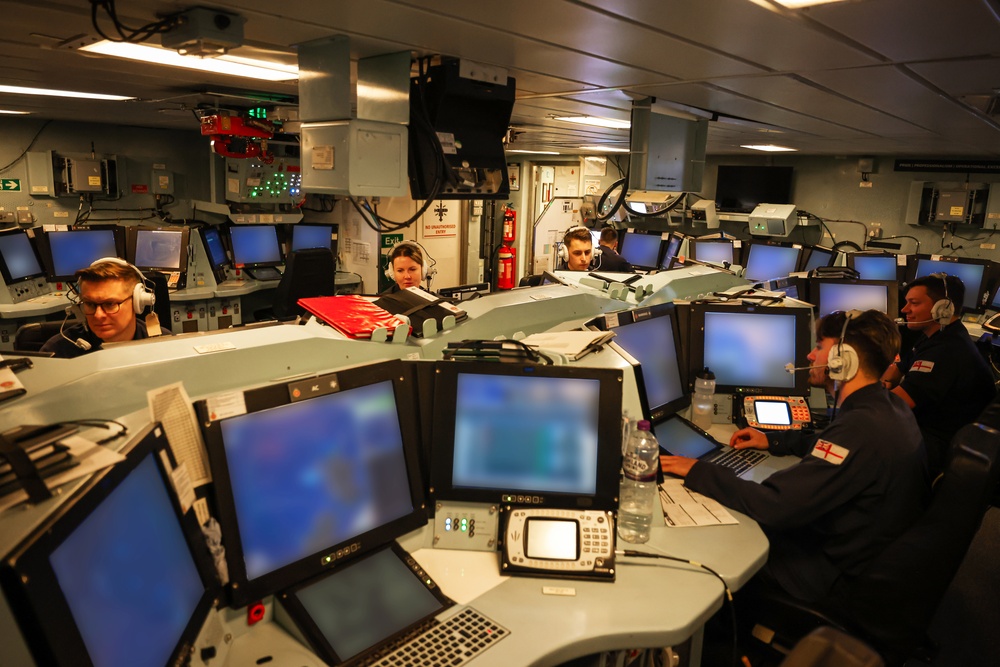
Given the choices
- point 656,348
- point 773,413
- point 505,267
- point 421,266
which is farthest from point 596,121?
point 505,267

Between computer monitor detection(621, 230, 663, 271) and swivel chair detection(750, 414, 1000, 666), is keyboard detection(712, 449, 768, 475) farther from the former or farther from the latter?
computer monitor detection(621, 230, 663, 271)

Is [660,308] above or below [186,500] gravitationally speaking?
above

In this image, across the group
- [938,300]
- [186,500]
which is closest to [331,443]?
[186,500]

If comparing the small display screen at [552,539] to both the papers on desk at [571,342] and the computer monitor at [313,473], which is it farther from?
the papers on desk at [571,342]

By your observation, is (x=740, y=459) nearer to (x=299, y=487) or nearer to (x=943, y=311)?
(x=299, y=487)

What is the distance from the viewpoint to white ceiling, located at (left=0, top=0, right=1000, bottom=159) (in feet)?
5.34

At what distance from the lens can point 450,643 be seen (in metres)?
1.47

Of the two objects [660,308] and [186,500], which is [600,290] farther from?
[186,500]

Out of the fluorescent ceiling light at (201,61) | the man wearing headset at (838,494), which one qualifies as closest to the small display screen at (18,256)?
the fluorescent ceiling light at (201,61)

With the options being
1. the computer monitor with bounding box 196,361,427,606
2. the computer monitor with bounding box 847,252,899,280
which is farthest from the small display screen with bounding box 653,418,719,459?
the computer monitor with bounding box 847,252,899,280

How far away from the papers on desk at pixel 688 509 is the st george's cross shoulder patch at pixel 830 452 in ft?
1.12

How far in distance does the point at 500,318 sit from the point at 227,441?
1.20 m

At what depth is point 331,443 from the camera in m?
1.59

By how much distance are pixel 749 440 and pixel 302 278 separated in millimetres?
4301
